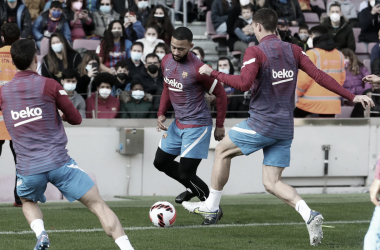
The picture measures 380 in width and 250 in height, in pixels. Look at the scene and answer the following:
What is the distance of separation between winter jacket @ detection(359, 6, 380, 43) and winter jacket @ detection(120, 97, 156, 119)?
6925mm

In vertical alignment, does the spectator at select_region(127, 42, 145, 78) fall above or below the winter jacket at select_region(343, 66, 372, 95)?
above

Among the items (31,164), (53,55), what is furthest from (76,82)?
(31,164)

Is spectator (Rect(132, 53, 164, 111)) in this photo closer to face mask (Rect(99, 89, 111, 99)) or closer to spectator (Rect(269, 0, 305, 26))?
face mask (Rect(99, 89, 111, 99))

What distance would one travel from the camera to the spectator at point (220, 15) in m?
15.4

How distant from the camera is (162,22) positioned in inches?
566

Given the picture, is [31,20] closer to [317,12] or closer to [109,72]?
[109,72]

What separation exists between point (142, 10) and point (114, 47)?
2.19 metres

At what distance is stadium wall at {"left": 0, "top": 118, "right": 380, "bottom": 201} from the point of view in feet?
36.7

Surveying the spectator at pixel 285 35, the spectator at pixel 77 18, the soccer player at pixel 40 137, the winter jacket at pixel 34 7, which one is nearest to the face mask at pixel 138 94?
the spectator at pixel 77 18

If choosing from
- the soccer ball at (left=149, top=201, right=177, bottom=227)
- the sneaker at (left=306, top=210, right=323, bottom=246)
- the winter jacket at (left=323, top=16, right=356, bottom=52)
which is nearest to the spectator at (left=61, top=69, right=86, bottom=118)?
the soccer ball at (left=149, top=201, right=177, bottom=227)

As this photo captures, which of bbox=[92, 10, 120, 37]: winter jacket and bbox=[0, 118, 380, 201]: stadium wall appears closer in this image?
bbox=[0, 118, 380, 201]: stadium wall

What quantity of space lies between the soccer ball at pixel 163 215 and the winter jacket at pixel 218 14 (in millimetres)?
8723

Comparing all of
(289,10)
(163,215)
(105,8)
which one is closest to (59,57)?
(105,8)

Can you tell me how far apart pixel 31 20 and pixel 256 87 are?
28.8ft
